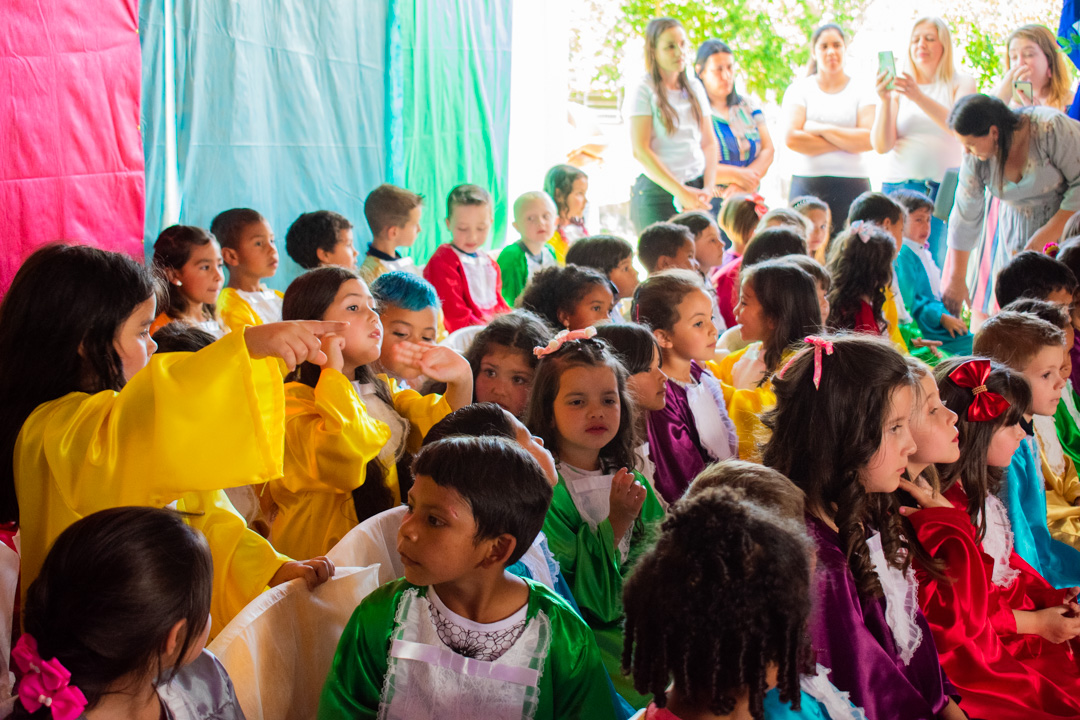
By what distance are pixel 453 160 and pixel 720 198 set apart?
1724 mm

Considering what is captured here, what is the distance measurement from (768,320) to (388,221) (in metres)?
2.00

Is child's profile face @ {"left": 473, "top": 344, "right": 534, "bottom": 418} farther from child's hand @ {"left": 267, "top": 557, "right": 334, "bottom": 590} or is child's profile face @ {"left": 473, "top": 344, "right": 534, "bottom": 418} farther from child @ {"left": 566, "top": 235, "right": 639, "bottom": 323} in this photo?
child @ {"left": 566, "top": 235, "right": 639, "bottom": 323}

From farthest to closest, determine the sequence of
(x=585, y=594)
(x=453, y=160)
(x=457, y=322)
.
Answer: (x=453, y=160) < (x=457, y=322) < (x=585, y=594)

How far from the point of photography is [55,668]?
1.13m

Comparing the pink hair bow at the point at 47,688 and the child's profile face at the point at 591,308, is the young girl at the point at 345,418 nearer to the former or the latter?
the child's profile face at the point at 591,308

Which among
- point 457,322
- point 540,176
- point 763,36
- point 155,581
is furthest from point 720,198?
point 155,581

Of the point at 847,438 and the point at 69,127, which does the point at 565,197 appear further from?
the point at 847,438

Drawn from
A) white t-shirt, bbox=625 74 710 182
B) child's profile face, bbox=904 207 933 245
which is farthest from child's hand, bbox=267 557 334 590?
child's profile face, bbox=904 207 933 245

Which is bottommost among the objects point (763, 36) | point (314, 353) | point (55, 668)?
point (55, 668)

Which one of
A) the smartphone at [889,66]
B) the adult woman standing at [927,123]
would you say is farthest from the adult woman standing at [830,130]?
the smartphone at [889,66]

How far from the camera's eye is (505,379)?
2625mm

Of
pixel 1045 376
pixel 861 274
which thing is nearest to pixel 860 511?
pixel 1045 376

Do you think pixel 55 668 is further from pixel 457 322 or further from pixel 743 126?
pixel 743 126

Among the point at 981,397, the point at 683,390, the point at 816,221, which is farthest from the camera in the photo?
the point at 816,221
